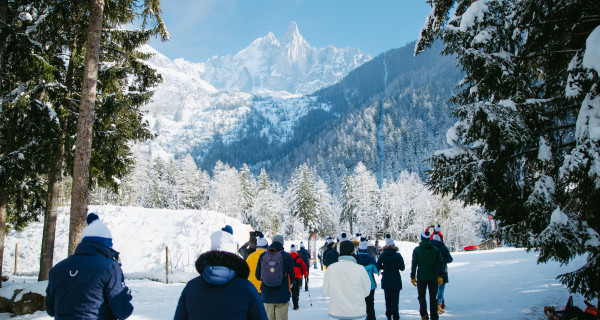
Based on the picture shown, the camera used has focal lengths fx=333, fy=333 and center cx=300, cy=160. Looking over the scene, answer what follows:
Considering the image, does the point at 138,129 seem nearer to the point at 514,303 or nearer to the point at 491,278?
the point at 514,303

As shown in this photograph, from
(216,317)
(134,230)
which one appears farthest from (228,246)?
(134,230)

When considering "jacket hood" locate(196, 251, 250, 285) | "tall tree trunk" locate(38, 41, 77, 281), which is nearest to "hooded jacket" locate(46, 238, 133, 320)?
"jacket hood" locate(196, 251, 250, 285)

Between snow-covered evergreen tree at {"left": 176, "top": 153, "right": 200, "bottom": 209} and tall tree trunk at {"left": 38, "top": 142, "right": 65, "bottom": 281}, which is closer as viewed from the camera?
tall tree trunk at {"left": 38, "top": 142, "right": 65, "bottom": 281}

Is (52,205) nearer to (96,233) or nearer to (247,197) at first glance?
(96,233)

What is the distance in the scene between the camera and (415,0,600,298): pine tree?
4531mm

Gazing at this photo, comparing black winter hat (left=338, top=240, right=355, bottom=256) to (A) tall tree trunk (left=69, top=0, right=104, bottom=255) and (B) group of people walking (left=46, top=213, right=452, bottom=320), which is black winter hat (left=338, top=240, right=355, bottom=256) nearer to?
(B) group of people walking (left=46, top=213, right=452, bottom=320)

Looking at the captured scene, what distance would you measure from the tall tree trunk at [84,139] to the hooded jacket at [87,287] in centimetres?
470

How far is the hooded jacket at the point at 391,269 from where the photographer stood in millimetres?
6973

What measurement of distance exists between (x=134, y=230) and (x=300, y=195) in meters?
31.2

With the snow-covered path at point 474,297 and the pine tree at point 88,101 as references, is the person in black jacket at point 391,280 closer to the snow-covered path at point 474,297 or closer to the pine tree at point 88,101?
the snow-covered path at point 474,297

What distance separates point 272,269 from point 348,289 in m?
1.83

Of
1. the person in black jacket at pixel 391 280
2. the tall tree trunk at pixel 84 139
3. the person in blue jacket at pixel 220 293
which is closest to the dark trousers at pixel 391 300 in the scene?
the person in black jacket at pixel 391 280

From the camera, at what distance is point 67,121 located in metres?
9.73

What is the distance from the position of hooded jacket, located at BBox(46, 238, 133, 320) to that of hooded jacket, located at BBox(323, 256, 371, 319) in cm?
262
